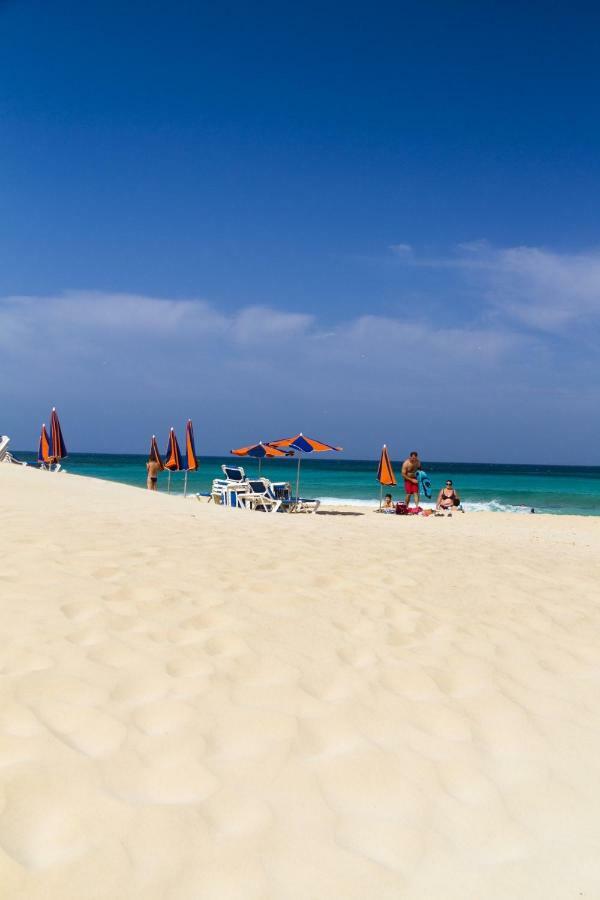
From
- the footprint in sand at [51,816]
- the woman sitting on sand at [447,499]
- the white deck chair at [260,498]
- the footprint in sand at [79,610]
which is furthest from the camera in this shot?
the woman sitting on sand at [447,499]

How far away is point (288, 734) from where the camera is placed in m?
2.55

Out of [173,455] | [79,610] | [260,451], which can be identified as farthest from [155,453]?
[79,610]

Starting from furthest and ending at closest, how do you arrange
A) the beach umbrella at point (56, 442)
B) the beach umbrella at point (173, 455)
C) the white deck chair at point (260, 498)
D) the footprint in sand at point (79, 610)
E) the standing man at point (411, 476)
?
the beach umbrella at point (56, 442), the beach umbrella at point (173, 455), the standing man at point (411, 476), the white deck chair at point (260, 498), the footprint in sand at point (79, 610)

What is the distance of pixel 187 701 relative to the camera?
8.96ft

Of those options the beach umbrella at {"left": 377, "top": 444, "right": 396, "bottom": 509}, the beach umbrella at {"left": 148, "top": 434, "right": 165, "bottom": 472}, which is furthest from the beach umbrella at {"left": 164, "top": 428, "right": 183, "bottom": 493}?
the beach umbrella at {"left": 377, "top": 444, "right": 396, "bottom": 509}

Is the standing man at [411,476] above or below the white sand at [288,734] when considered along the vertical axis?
above

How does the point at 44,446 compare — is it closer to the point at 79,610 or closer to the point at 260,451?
the point at 260,451

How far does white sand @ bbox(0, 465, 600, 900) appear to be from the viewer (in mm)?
1864

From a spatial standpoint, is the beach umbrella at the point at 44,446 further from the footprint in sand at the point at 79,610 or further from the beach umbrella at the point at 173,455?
the footprint in sand at the point at 79,610

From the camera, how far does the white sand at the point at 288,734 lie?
186 centimetres

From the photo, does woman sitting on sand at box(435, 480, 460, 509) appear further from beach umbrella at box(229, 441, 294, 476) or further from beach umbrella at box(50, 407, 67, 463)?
beach umbrella at box(50, 407, 67, 463)

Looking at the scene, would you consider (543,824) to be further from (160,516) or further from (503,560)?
(160,516)

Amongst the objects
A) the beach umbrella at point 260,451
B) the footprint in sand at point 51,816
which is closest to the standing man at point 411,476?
the beach umbrella at point 260,451

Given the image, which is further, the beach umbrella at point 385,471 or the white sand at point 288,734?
the beach umbrella at point 385,471
